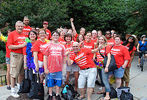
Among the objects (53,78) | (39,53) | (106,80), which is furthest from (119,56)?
(39,53)

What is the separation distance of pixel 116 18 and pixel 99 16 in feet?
5.02

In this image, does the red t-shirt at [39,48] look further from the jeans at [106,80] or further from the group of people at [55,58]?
the jeans at [106,80]

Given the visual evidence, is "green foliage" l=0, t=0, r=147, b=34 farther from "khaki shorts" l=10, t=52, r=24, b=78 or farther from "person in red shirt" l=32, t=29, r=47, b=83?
"person in red shirt" l=32, t=29, r=47, b=83

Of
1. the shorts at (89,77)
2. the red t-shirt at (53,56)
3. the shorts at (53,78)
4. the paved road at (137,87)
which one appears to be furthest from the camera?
the paved road at (137,87)

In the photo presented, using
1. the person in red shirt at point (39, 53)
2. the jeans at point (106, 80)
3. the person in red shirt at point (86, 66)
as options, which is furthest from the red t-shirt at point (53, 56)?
the jeans at point (106, 80)

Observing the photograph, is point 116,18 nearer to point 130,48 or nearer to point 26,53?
point 130,48

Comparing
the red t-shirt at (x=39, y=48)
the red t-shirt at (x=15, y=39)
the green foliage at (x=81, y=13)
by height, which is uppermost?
the green foliage at (x=81, y=13)

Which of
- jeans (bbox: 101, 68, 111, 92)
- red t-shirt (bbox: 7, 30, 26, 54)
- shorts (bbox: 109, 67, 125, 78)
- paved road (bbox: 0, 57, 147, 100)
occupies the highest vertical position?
red t-shirt (bbox: 7, 30, 26, 54)

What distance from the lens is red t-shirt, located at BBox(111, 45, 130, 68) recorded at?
14.1ft

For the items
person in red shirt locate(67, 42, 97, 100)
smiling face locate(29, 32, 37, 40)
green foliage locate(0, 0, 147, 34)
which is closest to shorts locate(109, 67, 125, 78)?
person in red shirt locate(67, 42, 97, 100)

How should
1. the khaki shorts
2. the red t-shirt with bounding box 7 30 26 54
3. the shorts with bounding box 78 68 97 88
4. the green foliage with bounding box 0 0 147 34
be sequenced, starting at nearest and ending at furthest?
the shorts with bounding box 78 68 97 88 → the red t-shirt with bounding box 7 30 26 54 → the khaki shorts → the green foliage with bounding box 0 0 147 34

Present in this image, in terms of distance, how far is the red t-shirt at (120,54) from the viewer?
4309 millimetres

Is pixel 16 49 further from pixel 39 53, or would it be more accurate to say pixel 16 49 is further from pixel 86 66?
pixel 86 66

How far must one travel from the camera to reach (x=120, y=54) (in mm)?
4344
